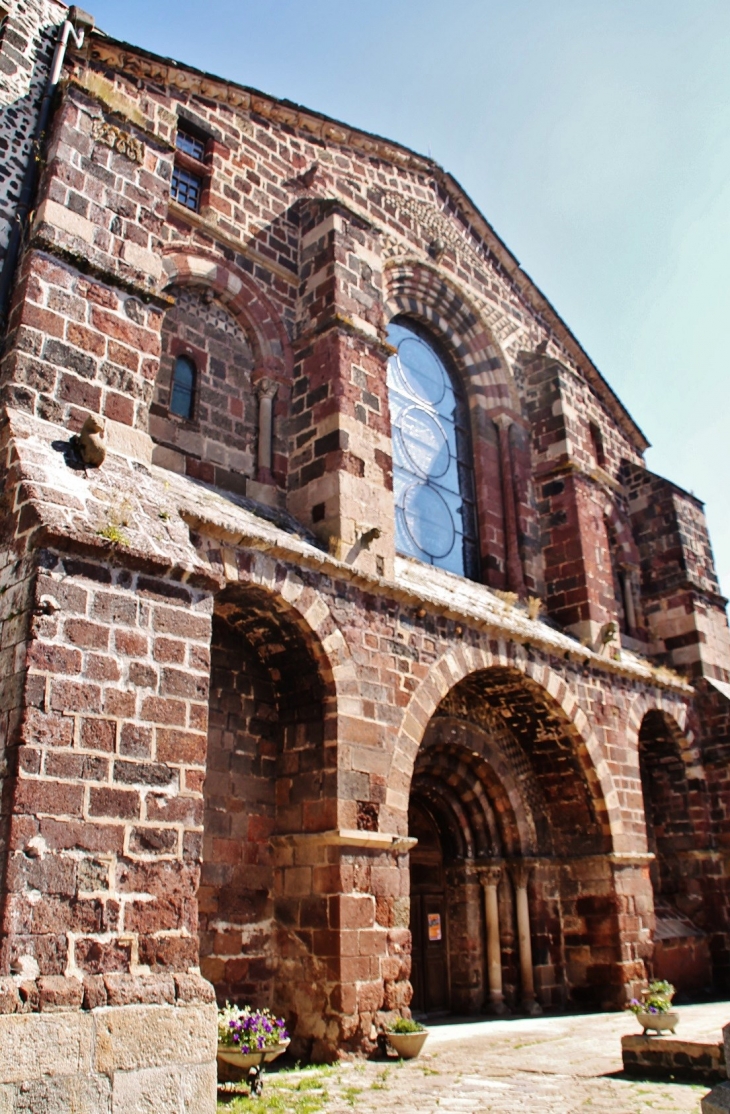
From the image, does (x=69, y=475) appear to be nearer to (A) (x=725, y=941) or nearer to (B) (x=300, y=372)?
(B) (x=300, y=372)

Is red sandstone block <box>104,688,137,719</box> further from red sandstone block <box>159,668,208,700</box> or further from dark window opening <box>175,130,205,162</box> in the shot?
dark window opening <box>175,130,205,162</box>

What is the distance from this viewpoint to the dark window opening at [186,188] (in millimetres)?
10031

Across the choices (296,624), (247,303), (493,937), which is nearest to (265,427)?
(247,303)

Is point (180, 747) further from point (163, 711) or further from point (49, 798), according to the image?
point (49, 798)

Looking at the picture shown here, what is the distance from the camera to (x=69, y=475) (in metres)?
6.12

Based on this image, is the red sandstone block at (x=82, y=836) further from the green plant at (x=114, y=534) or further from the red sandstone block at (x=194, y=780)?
the green plant at (x=114, y=534)

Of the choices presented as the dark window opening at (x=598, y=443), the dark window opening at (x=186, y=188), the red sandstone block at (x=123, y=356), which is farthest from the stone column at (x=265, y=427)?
the dark window opening at (x=598, y=443)

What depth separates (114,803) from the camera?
5.17m

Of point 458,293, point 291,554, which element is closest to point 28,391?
point 291,554

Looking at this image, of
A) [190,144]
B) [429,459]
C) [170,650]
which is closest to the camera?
[170,650]

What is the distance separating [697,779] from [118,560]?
11.2 metres

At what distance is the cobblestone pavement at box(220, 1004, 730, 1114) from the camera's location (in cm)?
583

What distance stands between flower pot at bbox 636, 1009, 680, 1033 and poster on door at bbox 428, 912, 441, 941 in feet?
12.2

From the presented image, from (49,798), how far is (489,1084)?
12.9 feet
